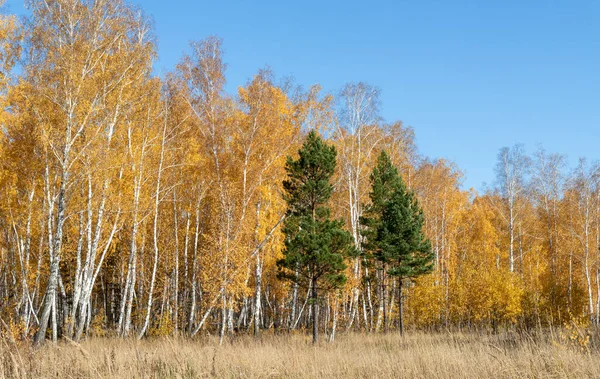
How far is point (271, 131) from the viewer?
2005 centimetres

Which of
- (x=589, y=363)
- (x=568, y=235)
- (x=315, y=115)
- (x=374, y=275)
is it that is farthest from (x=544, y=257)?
(x=589, y=363)

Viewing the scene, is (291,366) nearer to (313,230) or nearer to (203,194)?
(313,230)

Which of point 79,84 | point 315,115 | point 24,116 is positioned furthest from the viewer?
point 315,115

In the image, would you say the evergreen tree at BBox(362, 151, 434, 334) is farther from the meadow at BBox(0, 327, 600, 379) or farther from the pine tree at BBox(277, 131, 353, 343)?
the meadow at BBox(0, 327, 600, 379)

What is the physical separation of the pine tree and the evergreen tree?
17.0 feet

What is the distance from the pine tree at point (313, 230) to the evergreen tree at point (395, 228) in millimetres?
5182

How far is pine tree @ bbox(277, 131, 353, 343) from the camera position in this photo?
63.4ft

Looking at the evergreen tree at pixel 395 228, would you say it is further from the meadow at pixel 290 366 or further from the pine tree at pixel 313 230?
the meadow at pixel 290 366

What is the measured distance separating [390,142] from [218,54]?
50.4 feet

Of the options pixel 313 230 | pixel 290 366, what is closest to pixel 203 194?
pixel 313 230

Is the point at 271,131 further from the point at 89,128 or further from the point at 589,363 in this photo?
the point at 589,363

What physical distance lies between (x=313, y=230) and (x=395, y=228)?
7.09 meters

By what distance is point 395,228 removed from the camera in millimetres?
25047

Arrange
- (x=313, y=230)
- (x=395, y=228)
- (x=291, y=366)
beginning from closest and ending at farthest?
1. (x=291, y=366)
2. (x=313, y=230)
3. (x=395, y=228)
